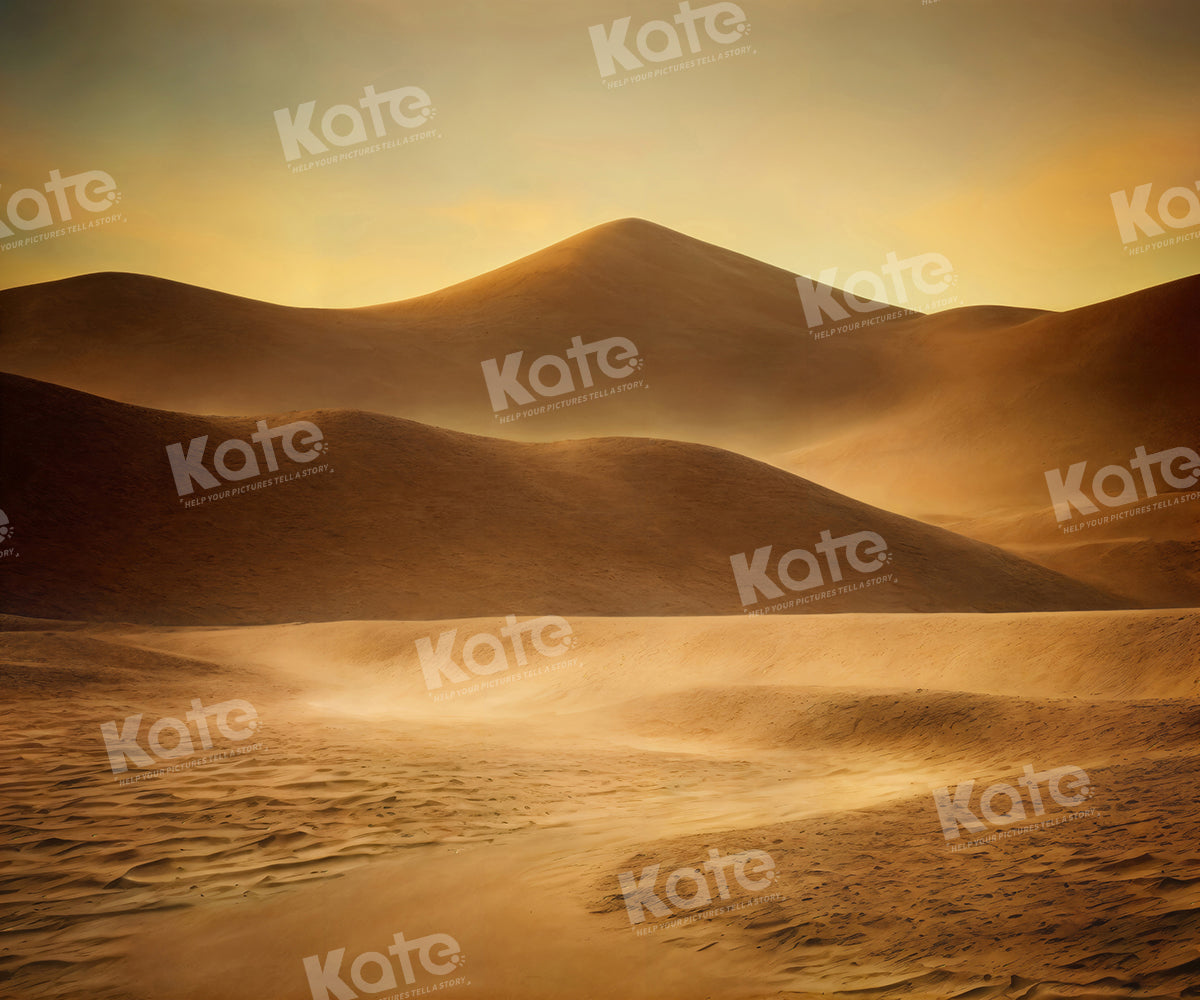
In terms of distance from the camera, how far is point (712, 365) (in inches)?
2879

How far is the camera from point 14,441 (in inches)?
1195

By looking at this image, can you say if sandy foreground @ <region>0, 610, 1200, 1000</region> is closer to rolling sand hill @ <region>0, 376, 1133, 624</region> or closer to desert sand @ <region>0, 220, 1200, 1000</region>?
desert sand @ <region>0, 220, 1200, 1000</region>

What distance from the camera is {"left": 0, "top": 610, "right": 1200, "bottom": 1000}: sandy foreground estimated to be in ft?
13.2

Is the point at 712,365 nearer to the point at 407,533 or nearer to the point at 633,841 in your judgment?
the point at 407,533

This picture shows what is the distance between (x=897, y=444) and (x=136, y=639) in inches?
2060

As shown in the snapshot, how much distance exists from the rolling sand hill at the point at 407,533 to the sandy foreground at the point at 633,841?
1559cm

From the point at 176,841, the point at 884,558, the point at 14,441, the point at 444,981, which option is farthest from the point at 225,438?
the point at 444,981

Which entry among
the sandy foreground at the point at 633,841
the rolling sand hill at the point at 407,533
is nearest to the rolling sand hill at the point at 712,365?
the rolling sand hill at the point at 407,533

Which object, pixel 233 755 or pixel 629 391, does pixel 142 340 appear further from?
pixel 233 755

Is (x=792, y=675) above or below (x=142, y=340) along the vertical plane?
below

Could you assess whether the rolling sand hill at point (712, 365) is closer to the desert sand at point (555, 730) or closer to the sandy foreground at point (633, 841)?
the desert sand at point (555, 730)

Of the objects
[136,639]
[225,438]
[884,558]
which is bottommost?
[884,558]

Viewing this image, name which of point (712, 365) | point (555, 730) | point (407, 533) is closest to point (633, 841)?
point (555, 730)

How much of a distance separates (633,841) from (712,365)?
68997 mm
